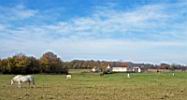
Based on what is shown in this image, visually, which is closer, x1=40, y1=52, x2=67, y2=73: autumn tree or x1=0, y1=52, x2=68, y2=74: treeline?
x1=0, y1=52, x2=68, y2=74: treeline

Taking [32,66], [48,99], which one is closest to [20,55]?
[32,66]

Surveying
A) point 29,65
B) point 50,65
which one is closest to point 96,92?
point 29,65

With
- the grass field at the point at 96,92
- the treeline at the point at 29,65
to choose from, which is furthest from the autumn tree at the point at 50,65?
the grass field at the point at 96,92

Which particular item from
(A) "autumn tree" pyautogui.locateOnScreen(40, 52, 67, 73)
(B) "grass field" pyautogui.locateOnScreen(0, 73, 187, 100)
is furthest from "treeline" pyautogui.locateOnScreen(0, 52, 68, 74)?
(B) "grass field" pyautogui.locateOnScreen(0, 73, 187, 100)

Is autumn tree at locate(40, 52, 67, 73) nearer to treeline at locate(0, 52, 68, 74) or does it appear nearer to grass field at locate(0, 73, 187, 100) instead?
treeline at locate(0, 52, 68, 74)

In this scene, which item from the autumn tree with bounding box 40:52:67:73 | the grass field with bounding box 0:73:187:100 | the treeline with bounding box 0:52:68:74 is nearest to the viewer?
the grass field with bounding box 0:73:187:100

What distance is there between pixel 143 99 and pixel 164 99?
1.32m

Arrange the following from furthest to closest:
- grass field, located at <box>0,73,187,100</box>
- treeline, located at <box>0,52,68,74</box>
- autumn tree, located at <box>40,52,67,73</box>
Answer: autumn tree, located at <box>40,52,67,73</box>, treeline, located at <box>0,52,68,74</box>, grass field, located at <box>0,73,187,100</box>

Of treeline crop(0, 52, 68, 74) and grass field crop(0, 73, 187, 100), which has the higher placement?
treeline crop(0, 52, 68, 74)

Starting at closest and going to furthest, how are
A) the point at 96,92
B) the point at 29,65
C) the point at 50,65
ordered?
the point at 96,92 < the point at 29,65 < the point at 50,65

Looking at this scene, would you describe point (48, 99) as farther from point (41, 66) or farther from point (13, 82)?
point (41, 66)

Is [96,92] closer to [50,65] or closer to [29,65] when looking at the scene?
[29,65]

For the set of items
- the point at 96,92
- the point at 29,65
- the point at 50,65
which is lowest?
the point at 96,92

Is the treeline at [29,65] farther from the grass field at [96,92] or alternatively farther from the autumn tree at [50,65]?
the grass field at [96,92]
